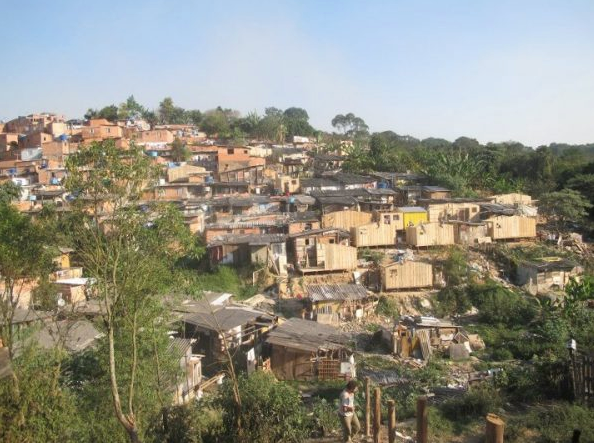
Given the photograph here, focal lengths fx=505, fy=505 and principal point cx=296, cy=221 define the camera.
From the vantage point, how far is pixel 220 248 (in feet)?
75.9

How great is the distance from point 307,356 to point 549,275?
12975 mm

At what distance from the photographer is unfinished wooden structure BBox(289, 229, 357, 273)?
22.4m

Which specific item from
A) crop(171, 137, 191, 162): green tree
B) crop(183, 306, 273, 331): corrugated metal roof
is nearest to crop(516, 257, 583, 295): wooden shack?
crop(183, 306, 273, 331): corrugated metal roof

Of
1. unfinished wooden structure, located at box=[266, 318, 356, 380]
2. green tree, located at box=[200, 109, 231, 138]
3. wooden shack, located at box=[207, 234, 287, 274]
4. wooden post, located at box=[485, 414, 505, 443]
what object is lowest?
unfinished wooden structure, located at box=[266, 318, 356, 380]

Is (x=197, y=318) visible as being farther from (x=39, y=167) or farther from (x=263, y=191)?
(x=39, y=167)

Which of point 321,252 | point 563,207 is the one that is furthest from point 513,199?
point 321,252

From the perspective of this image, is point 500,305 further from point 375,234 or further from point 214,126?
point 214,126

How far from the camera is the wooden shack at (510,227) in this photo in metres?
26.1

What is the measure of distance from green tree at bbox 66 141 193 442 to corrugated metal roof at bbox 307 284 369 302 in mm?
11770

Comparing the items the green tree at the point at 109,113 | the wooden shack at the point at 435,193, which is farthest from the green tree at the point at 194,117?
the wooden shack at the point at 435,193

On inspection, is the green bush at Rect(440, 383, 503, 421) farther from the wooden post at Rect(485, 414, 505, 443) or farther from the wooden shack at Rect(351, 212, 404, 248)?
the wooden shack at Rect(351, 212, 404, 248)

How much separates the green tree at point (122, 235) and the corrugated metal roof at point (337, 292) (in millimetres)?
11770

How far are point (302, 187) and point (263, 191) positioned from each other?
10.1 feet

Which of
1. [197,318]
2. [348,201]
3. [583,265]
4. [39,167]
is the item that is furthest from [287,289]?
[39,167]
